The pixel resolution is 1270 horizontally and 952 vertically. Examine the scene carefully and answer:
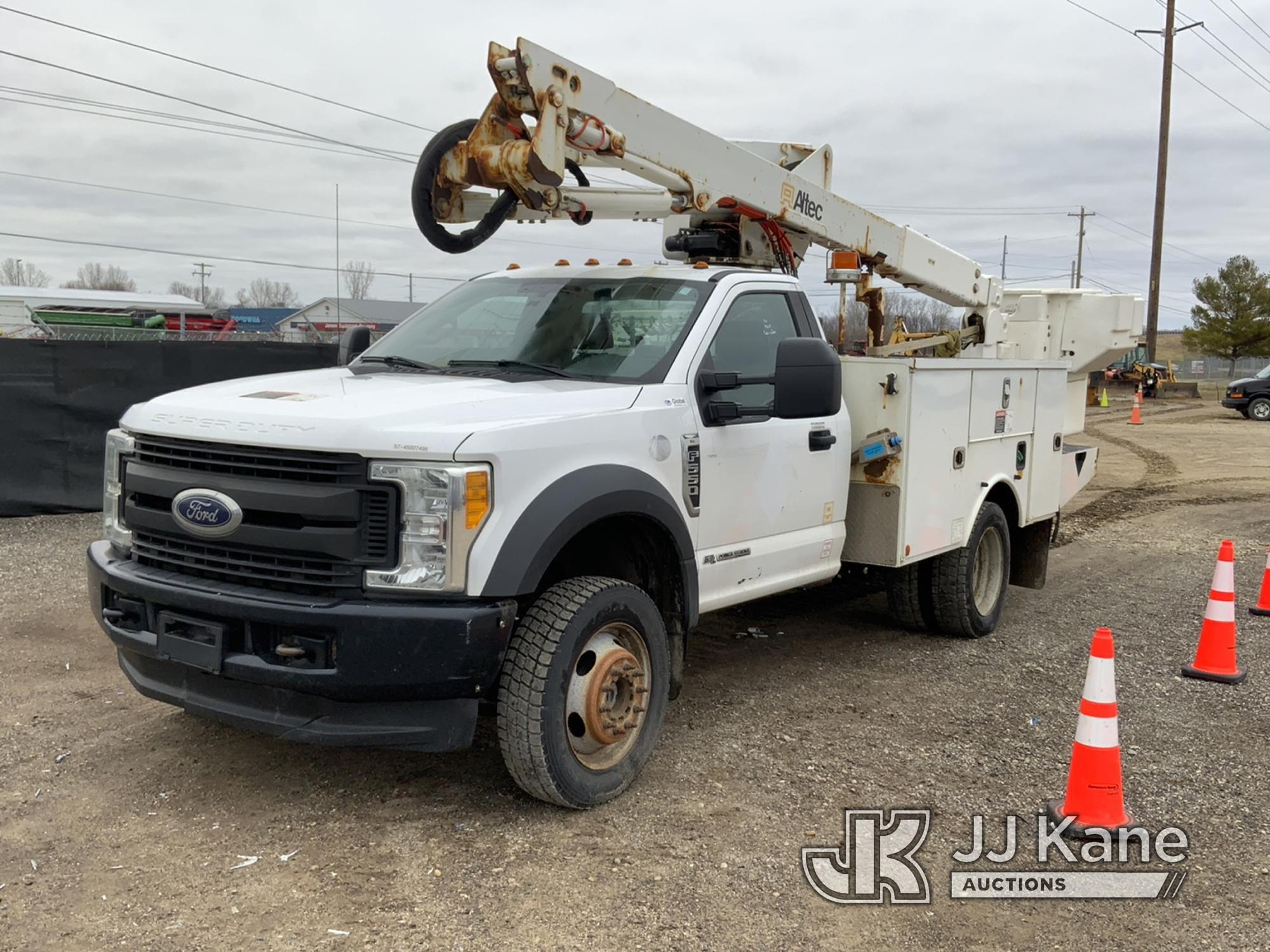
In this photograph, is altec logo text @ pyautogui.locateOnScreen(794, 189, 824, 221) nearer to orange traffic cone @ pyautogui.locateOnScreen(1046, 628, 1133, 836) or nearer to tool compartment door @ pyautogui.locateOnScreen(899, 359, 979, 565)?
tool compartment door @ pyautogui.locateOnScreen(899, 359, 979, 565)

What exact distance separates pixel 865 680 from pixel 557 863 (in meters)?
2.73

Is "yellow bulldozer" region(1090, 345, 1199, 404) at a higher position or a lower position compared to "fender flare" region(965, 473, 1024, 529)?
higher

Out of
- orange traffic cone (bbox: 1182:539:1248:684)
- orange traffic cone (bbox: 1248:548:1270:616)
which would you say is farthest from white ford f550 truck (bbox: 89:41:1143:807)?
orange traffic cone (bbox: 1248:548:1270:616)

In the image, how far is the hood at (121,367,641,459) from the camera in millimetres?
3711

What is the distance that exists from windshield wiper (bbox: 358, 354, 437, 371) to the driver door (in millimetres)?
1223

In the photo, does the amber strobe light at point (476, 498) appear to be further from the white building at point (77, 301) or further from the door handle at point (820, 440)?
the white building at point (77, 301)

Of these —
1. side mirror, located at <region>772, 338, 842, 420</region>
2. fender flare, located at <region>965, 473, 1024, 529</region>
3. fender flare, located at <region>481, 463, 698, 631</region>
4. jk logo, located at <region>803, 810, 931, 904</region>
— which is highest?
side mirror, located at <region>772, 338, 842, 420</region>

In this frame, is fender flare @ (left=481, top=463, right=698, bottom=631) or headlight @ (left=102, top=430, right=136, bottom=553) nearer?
fender flare @ (left=481, top=463, right=698, bottom=631)

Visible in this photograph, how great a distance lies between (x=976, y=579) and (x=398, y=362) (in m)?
4.10

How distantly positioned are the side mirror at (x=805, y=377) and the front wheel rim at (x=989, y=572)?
→ 9.85 feet

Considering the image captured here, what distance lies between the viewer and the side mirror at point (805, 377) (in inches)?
183

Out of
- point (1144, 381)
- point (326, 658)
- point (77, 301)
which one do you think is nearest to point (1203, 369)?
point (1144, 381)

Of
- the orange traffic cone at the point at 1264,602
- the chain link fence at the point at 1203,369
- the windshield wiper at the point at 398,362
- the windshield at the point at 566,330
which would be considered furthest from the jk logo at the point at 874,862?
the chain link fence at the point at 1203,369

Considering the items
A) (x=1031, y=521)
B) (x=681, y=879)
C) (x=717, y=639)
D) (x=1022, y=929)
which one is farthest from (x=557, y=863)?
(x=1031, y=521)
